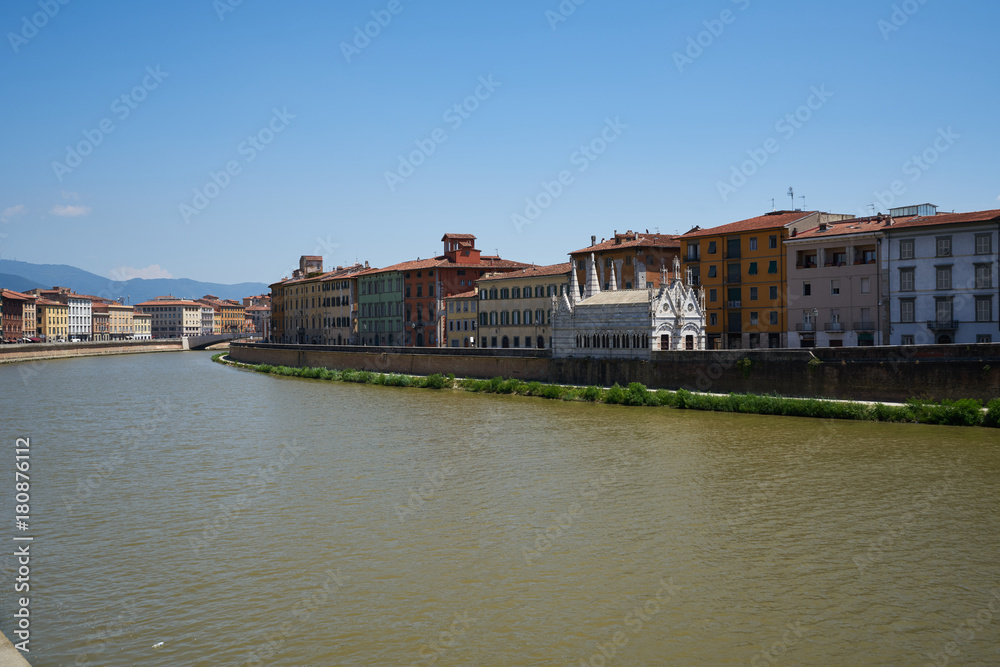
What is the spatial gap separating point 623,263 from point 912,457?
35.8 m

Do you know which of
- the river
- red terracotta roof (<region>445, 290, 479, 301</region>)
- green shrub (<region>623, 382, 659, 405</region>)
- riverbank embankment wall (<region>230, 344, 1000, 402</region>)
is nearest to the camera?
the river

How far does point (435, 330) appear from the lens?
265ft

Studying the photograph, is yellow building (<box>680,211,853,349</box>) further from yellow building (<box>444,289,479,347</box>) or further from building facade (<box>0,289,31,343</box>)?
building facade (<box>0,289,31,343</box>)

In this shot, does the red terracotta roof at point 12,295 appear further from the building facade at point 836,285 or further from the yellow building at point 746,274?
the building facade at point 836,285

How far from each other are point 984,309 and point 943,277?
2.53 meters

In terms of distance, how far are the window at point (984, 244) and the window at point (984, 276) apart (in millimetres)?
700

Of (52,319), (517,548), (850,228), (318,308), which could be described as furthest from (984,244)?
(52,319)

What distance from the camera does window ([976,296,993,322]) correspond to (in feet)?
141

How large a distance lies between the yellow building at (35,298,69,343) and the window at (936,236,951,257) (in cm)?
14589

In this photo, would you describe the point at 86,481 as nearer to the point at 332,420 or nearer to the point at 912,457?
the point at 332,420

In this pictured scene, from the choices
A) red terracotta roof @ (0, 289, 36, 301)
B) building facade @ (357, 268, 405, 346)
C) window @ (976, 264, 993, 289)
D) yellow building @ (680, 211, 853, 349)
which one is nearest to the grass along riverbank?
window @ (976, 264, 993, 289)

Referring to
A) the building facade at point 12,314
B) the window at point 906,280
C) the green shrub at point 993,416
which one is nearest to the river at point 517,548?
the green shrub at point 993,416

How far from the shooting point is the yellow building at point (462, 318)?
7319 centimetres

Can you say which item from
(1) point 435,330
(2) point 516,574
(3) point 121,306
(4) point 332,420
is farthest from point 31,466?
(3) point 121,306
